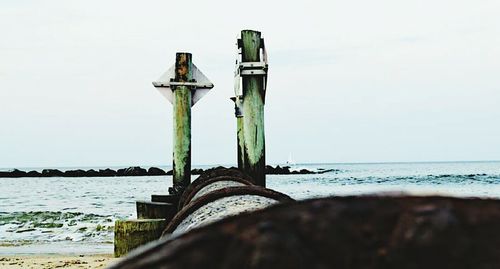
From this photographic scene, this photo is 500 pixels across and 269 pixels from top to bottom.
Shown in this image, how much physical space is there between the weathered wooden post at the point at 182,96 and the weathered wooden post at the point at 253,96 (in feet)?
1.57

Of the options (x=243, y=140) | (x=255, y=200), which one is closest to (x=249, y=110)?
(x=243, y=140)

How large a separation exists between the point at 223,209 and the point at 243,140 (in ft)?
15.8

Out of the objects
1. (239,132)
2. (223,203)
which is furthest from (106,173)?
(223,203)

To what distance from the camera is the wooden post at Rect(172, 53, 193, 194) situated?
23.2ft

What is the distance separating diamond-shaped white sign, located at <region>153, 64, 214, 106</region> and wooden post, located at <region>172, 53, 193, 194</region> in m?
0.06

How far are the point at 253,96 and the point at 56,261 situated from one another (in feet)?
15.2

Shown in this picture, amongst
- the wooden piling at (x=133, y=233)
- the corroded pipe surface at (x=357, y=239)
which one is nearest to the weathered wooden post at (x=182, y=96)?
the wooden piling at (x=133, y=233)

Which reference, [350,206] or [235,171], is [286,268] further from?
[235,171]

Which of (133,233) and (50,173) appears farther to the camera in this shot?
(50,173)

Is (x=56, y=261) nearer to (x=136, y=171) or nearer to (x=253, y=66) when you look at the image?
(x=253, y=66)

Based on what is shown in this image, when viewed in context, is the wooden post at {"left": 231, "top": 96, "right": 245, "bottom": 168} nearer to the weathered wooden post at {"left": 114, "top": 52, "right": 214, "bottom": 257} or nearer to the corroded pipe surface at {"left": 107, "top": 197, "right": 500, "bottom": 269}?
the weathered wooden post at {"left": 114, "top": 52, "right": 214, "bottom": 257}

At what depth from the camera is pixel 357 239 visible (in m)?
0.60

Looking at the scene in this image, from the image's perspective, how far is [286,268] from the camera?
0.58 metres

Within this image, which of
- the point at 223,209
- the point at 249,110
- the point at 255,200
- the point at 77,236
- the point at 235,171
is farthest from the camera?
the point at 77,236
